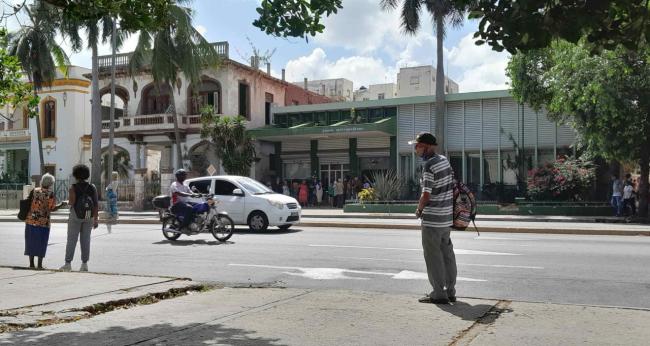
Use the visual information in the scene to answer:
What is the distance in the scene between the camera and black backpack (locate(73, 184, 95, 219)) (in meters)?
9.66

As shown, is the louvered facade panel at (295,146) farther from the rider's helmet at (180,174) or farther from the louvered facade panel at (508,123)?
the rider's helmet at (180,174)

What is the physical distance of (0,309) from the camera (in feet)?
20.8

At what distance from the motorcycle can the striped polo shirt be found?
323 inches

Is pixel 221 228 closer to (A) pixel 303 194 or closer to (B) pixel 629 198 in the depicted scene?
(B) pixel 629 198

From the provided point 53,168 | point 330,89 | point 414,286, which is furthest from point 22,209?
point 330,89

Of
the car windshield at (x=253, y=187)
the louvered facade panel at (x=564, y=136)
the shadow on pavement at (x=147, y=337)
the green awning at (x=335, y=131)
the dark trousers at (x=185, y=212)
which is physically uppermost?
the green awning at (x=335, y=131)

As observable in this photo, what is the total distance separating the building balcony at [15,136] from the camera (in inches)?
1773

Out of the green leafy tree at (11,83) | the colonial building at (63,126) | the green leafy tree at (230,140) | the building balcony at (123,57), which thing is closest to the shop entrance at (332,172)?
the green leafy tree at (230,140)

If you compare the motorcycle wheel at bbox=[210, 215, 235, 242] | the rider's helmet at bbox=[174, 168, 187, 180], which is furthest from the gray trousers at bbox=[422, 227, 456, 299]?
the rider's helmet at bbox=[174, 168, 187, 180]

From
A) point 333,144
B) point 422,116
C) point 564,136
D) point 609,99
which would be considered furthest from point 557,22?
point 333,144

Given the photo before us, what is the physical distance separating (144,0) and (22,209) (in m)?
4.32

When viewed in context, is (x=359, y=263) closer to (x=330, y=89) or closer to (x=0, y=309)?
(x=0, y=309)

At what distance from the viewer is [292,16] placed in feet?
22.6

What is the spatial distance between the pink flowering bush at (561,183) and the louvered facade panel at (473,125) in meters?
5.86
